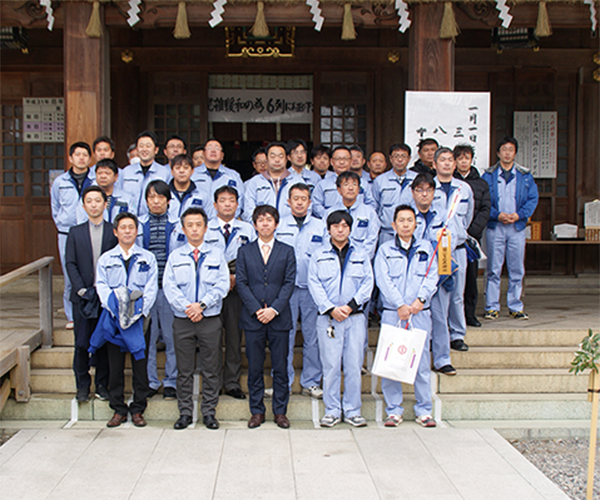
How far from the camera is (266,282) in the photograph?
4840 mm

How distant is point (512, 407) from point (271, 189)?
114 inches

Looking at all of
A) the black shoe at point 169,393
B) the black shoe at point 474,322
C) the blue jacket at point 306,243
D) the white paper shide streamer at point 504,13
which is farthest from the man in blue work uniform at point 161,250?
the white paper shide streamer at point 504,13

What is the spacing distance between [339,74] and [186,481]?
6709mm

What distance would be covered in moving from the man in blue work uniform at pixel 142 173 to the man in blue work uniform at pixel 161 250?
52 centimetres

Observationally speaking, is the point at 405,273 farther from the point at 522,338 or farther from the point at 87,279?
the point at 87,279

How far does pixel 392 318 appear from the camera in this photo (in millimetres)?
4949

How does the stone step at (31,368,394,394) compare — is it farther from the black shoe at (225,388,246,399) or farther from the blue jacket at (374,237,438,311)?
the blue jacket at (374,237,438,311)

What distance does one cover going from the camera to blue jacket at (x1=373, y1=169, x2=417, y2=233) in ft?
19.6

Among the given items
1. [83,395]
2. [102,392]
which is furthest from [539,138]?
[83,395]

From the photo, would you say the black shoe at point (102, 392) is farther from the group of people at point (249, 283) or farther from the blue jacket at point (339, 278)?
the blue jacket at point (339, 278)

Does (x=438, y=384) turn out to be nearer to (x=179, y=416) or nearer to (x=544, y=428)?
(x=544, y=428)

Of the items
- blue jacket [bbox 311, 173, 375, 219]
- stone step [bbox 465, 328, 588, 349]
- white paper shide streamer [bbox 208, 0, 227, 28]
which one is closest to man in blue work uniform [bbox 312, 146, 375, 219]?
blue jacket [bbox 311, 173, 375, 219]

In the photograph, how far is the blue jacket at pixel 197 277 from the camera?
4.74 m

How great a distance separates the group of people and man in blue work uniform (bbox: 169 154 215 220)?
1 cm
